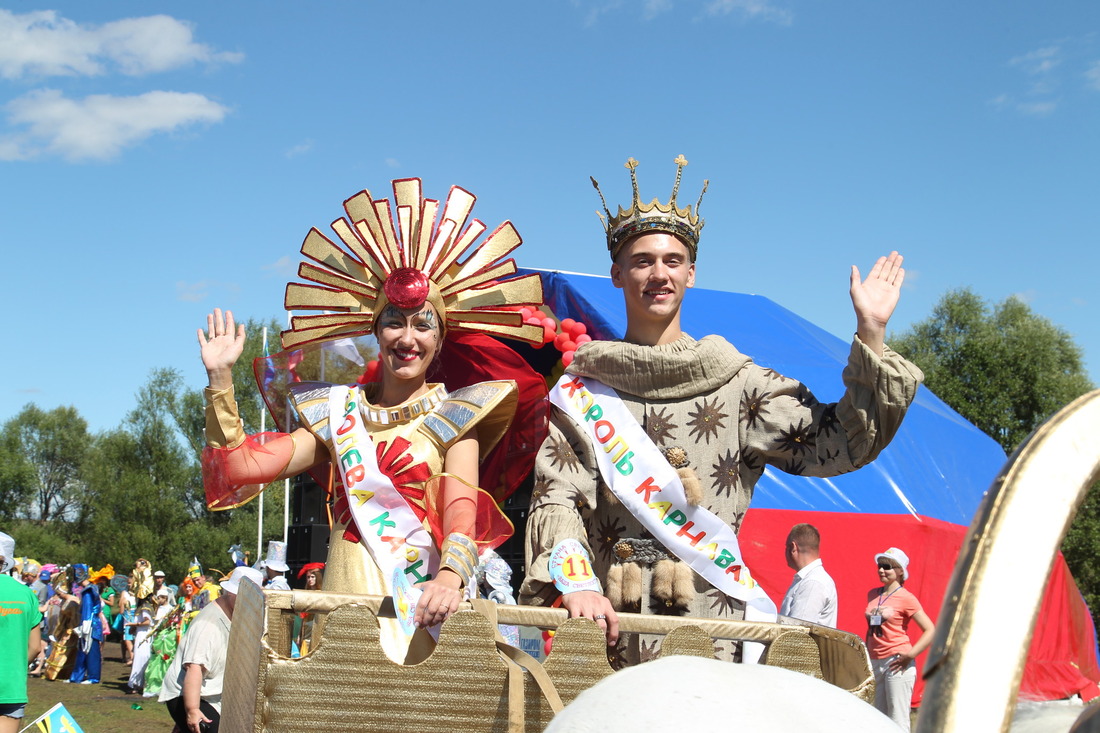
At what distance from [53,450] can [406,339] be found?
57891 millimetres

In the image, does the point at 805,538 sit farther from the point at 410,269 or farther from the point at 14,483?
the point at 14,483

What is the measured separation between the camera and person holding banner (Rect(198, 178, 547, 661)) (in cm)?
296

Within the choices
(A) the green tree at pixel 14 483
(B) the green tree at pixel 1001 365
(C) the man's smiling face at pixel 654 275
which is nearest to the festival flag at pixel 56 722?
(C) the man's smiling face at pixel 654 275

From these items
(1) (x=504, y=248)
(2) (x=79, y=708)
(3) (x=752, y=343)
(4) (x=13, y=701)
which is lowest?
(2) (x=79, y=708)

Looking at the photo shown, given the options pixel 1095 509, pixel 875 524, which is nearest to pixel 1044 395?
pixel 1095 509

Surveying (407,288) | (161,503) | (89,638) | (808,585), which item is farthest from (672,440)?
(161,503)

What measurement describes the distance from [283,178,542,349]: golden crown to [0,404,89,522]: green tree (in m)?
55.1

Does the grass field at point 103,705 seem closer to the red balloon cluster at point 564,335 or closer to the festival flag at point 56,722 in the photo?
the festival flag at point 56,722

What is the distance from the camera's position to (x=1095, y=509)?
22641mm

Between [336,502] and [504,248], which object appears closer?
[336,502]

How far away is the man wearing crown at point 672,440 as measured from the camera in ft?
8.56

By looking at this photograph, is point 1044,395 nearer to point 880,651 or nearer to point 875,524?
point 875,524

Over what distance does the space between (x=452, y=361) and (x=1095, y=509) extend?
23.2 metres

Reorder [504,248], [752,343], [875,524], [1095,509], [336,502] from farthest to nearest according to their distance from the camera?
[1095,509]
[752,343]
[875,524]
[504,248]
[336,502]
